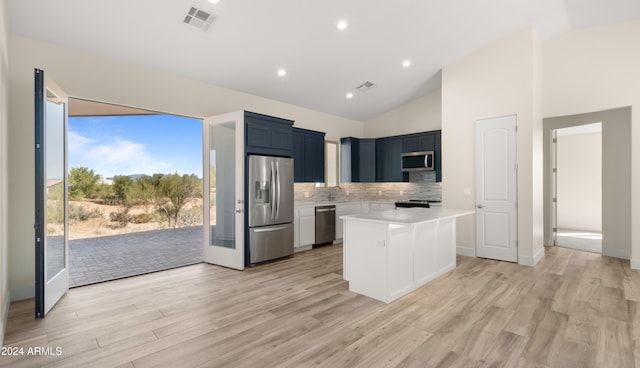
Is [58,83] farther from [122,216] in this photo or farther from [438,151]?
[438,151]

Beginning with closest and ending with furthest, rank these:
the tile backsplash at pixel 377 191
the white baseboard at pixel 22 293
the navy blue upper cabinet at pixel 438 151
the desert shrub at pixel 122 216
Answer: the white baseboard at pixel 22 293
the navy blue upper cabinet at pixel 438 151
the tile backsplash at pixel 377 191
the desert shrub at pixel 122 216

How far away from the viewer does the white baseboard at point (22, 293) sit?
3.38 metres

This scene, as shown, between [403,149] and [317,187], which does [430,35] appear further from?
[317,187]

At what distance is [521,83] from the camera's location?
4910mm

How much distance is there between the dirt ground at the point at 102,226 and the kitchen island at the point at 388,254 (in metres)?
7.35

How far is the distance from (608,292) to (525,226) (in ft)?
4.68

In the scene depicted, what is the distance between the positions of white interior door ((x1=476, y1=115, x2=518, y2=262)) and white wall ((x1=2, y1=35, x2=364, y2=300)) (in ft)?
15.9

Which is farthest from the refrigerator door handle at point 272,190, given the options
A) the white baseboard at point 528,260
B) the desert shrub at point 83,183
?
the desert shrub at point 83,183

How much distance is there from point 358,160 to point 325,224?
202 cm

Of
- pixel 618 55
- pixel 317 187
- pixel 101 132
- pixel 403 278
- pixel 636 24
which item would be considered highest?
pixel 636 24

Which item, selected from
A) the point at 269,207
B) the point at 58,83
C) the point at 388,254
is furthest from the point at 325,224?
the point at 58,83

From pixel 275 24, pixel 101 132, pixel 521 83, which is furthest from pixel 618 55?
pixel 101 132

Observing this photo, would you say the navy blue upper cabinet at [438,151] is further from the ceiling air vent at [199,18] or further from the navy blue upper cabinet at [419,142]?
the ceiling air vent at [199,18]

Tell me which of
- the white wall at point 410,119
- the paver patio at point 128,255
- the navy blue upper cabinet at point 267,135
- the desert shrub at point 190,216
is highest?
the white wall at point 410,119
